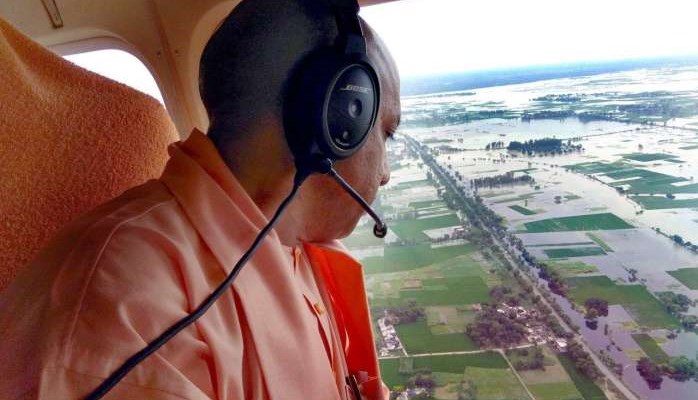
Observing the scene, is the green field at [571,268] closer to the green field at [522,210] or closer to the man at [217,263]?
the green field at [522,210]

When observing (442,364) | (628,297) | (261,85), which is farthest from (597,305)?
(261,85)

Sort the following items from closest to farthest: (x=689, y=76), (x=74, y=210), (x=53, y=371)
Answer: (x=53, y=371) < (x=74, y=210) < (x=689, y=76)

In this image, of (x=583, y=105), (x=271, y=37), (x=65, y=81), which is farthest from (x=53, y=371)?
(x=583, y=105)

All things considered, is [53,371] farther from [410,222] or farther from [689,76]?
[689,76]

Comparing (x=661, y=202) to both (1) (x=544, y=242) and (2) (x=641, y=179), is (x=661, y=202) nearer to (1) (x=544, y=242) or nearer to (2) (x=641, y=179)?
(2) (x=641, y=179)

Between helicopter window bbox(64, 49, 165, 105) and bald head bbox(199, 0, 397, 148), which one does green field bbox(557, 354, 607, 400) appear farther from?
helicopter window bbox(64, 49, 165, 105)
